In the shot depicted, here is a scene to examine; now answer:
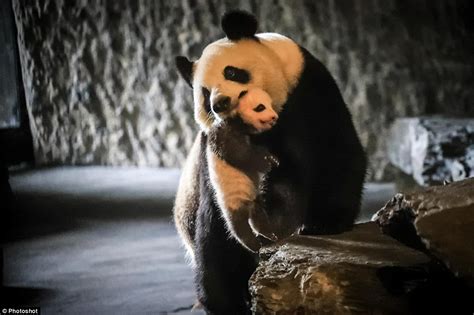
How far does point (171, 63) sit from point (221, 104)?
105 inches

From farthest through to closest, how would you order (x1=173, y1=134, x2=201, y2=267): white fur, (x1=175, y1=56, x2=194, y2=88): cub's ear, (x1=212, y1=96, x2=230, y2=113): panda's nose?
(x1=173, y1=134, x2=201, y2=267): white fur < (x1=175, y1=56, x2=194, y2=88): cub's ear < (x1=212, y1=96, x2=230, y2=113): panda's nose

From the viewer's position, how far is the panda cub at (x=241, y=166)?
4.64ft

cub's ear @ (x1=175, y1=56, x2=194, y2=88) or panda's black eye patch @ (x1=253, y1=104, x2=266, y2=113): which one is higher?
cub's ear @ (x1=175, y1=56, x2=194, y2=88)

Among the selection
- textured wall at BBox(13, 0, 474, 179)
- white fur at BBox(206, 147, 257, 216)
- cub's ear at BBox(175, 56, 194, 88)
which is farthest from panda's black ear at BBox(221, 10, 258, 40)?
textured wall at BBox(13, 0, 474, 179)

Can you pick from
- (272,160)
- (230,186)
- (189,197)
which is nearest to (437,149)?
(189,197)

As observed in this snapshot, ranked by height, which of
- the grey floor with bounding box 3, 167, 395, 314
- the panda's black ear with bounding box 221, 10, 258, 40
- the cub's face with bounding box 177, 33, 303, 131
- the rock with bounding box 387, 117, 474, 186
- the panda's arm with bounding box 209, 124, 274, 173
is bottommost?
the grey floor with bounding box 3, 167, 395, 314

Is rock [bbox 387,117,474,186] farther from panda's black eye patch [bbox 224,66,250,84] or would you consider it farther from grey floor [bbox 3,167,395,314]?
panda's black eye patch [bbox 224,66,250,84]

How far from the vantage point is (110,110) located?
13.9 ft

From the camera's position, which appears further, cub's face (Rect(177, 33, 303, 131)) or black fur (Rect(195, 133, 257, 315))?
black fur (Rect(195, 133, 257, 315))

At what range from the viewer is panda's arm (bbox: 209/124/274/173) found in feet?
4.78

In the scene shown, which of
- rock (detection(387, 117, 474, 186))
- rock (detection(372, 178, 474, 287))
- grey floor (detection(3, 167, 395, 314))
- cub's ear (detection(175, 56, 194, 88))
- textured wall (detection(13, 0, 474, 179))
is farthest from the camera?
textured wall (detection(13, 0, 474, 179))

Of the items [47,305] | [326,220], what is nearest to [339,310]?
[326,220]

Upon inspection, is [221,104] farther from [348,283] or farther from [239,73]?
[348,283]

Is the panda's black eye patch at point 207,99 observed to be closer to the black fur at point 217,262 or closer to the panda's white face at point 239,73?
the panda's white face at point 239,73
